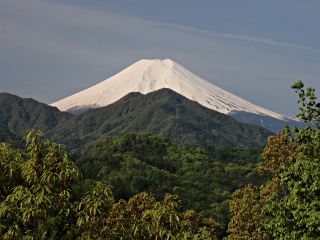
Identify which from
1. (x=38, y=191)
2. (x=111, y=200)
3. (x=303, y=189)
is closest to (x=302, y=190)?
(x=303, y=189)

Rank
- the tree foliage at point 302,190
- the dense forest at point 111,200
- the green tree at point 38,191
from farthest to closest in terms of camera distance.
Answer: the tree foliage at point 302,190, the dense forest at point 111,200, the green tree at point 38,191

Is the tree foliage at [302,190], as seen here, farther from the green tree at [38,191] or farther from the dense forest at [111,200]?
the green tree at [38,191]

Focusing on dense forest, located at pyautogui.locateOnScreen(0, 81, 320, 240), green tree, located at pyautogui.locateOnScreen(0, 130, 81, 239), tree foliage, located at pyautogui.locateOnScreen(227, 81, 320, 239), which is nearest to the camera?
green tree, located at pyautogui.locateOnScreen(0, 130, 81, 239)

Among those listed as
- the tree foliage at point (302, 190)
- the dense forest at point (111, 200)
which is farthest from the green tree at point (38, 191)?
the tree foliage at point (302, 190)

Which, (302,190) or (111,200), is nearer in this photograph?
(302,190)

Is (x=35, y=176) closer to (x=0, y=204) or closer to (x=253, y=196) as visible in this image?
(x=0, y=204)

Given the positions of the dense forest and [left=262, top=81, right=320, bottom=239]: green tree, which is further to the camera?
[left=262, top=81, right=320, bottom=239]: green tree

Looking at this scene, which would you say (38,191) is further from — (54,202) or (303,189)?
(303,189)

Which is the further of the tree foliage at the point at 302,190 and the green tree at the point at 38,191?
the tree foliage at the point at 302,190

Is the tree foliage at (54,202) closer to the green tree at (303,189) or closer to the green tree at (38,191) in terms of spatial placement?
the green tree at (38,191)

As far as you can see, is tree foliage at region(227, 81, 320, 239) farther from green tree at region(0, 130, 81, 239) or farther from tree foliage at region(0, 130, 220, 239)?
green tree at region(0, 130, 81, 239)

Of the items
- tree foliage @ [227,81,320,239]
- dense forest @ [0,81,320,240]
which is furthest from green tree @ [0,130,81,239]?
tree foliage @ [227,81,320,239]

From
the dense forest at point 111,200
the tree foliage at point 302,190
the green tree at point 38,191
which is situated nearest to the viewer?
the green tree at point 38,191

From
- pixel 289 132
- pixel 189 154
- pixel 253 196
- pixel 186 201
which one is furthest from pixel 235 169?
pixel 289 132
